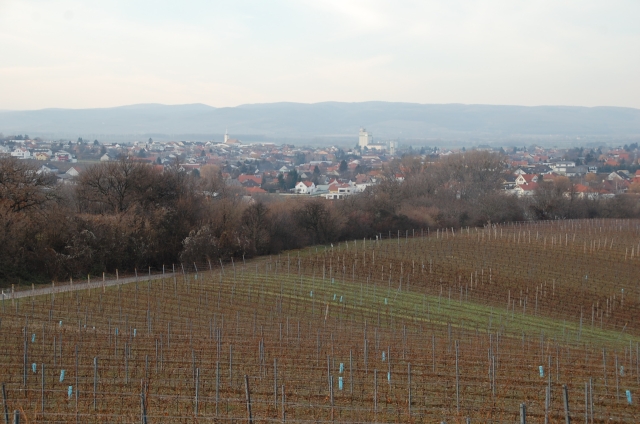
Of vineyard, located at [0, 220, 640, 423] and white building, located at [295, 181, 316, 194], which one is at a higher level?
vineyard, located at [0, 220, 640, 423]

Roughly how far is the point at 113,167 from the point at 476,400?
31.3 meters

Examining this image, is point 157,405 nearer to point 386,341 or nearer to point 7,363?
point 7,363

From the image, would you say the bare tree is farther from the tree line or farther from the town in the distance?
the town in the distance

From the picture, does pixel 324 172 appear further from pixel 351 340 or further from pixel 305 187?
pixel 351 340

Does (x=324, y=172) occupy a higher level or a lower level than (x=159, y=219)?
lower

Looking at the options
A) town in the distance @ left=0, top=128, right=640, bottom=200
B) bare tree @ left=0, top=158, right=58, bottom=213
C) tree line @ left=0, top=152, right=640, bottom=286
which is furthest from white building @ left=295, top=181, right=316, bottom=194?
bare tree @ left=0, top=158, right=58, bottom=213

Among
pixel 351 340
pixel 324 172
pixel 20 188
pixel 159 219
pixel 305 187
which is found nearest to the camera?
pixel 351 340

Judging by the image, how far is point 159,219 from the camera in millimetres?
38656

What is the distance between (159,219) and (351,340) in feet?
65.3

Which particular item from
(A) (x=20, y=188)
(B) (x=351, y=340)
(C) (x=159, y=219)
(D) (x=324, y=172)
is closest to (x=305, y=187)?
(D) (x=324, y=172)

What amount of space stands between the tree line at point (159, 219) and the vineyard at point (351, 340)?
8.48ft

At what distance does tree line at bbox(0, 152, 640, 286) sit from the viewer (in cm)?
3375

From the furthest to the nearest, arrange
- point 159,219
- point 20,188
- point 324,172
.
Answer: point 324,172 < point 159,219 < point 20,188

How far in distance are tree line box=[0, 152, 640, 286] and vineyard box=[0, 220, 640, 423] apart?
2.58 m
